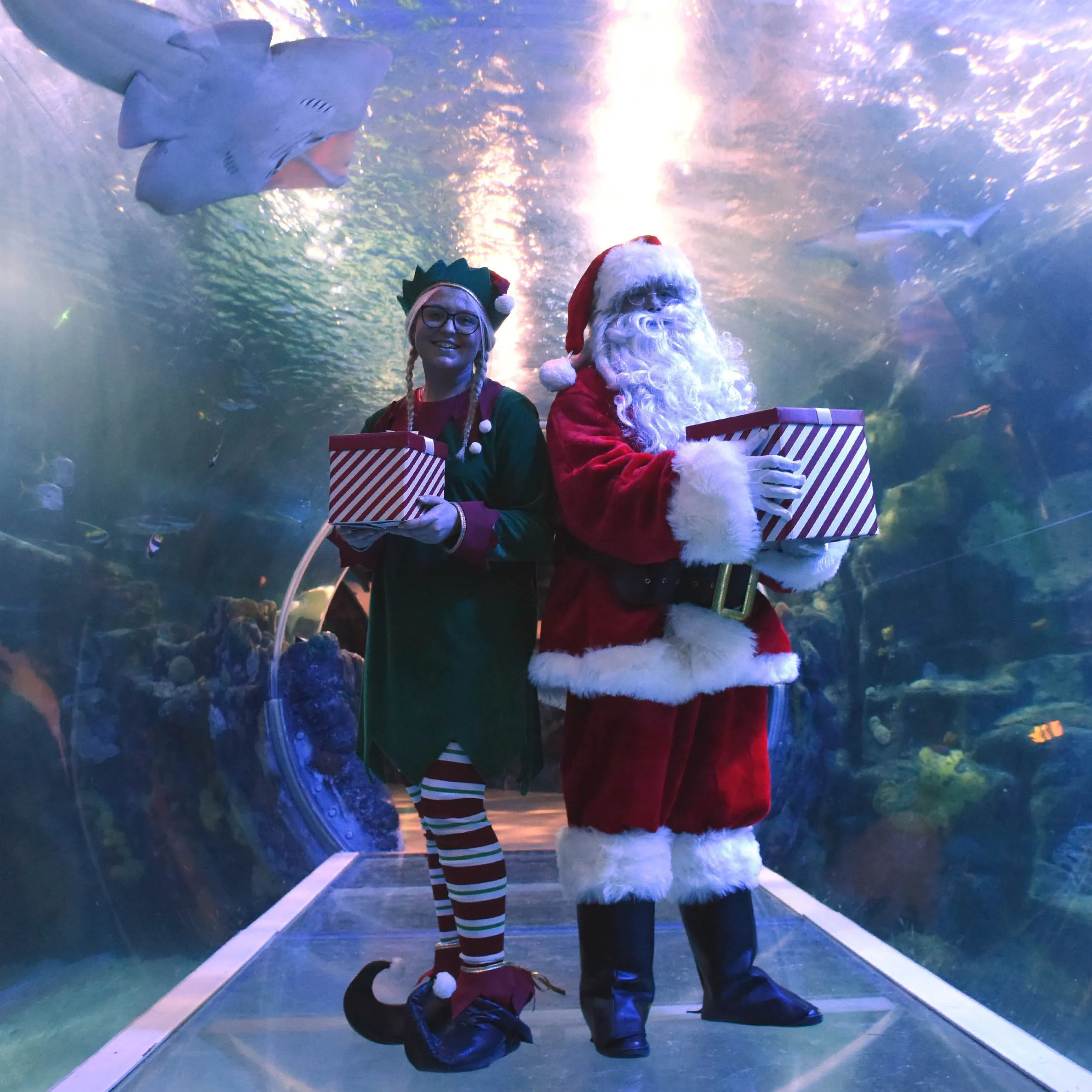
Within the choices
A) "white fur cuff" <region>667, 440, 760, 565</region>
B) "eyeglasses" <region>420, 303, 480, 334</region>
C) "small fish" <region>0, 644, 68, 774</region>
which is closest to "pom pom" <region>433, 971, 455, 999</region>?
"white fur cuff" <region>667, 440, 760, 565</region>

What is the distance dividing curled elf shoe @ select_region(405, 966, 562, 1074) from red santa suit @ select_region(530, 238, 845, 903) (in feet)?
0.86

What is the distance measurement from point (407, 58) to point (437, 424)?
3.24ft

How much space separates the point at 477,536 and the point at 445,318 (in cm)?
55

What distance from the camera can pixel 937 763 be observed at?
8.55ft

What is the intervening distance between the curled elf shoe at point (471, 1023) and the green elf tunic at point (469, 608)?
1.38 ft

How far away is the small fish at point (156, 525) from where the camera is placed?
242 cm

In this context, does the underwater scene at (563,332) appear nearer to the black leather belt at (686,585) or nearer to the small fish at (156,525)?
the small fish at (156,525)

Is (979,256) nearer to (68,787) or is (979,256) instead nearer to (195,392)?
(195,392)

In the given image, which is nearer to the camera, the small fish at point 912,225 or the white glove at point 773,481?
the white glove at point 773,481

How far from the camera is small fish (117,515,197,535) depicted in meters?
2.42

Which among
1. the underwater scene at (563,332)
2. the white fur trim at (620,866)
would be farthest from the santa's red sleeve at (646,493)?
the underwater scene at (563,332)

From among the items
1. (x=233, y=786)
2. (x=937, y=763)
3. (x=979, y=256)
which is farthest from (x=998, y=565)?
(x=233, y=786)

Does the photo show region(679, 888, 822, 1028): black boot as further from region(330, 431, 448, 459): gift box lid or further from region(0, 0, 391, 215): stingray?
region(0, 0, 391, 215): stingray

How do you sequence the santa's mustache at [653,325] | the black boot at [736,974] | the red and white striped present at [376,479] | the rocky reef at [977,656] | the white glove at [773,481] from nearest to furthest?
the white glove at [773,481], the red and white striped present at [376,479], the black boot at [736,974], the santa's mustache at [653,325], the rocky reef at [977,656]
